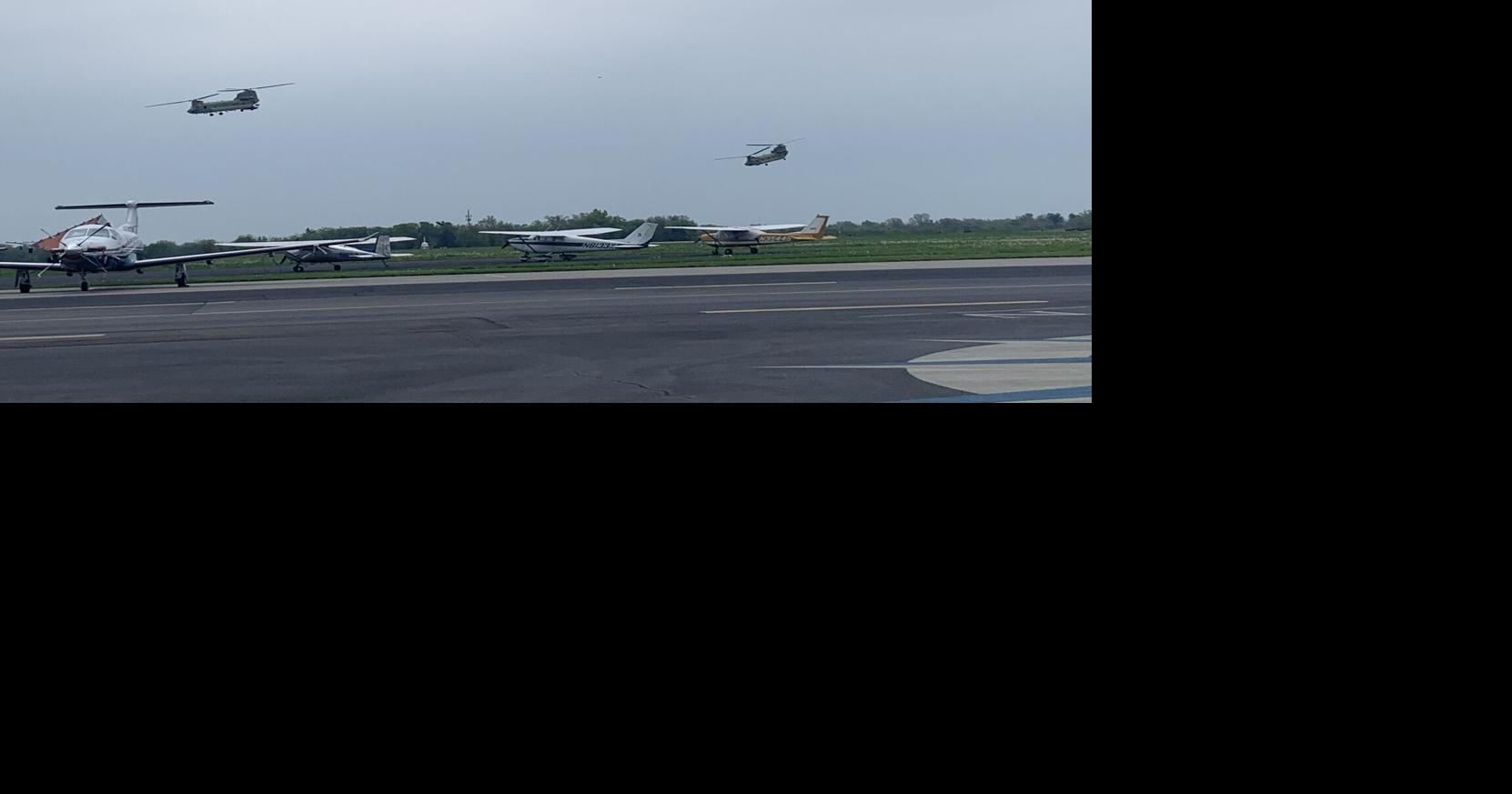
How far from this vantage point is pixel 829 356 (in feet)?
41.6

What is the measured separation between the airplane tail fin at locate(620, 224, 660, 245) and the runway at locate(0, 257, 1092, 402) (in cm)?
1602

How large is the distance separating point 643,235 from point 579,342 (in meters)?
28.8

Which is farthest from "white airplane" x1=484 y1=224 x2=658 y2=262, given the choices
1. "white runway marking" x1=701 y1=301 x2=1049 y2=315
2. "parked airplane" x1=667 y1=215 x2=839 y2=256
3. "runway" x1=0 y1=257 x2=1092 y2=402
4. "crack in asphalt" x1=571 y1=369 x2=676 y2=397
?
"crack in asphalt" x1=571 y1=369 x2=676 y2=397

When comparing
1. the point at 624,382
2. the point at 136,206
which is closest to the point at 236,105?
the point at 136,206

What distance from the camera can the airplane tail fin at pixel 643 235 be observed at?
142ft

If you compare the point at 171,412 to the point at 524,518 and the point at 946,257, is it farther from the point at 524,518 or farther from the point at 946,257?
the point at 946,257

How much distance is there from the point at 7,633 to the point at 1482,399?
472 cm

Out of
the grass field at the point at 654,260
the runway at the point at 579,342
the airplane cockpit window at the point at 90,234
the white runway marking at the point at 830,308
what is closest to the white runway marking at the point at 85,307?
the runway at the point at 579,342

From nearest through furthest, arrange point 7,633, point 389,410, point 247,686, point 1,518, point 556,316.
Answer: point 247,686
point 7,633
point 1,518
point 389,410
point 556,316

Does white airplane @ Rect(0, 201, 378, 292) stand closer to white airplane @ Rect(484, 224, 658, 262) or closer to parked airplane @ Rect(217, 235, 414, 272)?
parked airplane @ Rect(217, 235, 414, 272)

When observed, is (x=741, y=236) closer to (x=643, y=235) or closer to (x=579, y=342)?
(x=643, y=235)

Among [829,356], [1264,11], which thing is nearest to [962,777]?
[1264,11]

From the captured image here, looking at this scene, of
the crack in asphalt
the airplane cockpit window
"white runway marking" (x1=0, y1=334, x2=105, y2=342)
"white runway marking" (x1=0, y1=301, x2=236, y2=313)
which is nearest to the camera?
the crack in asphalt

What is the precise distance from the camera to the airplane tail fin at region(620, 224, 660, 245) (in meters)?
43.2
